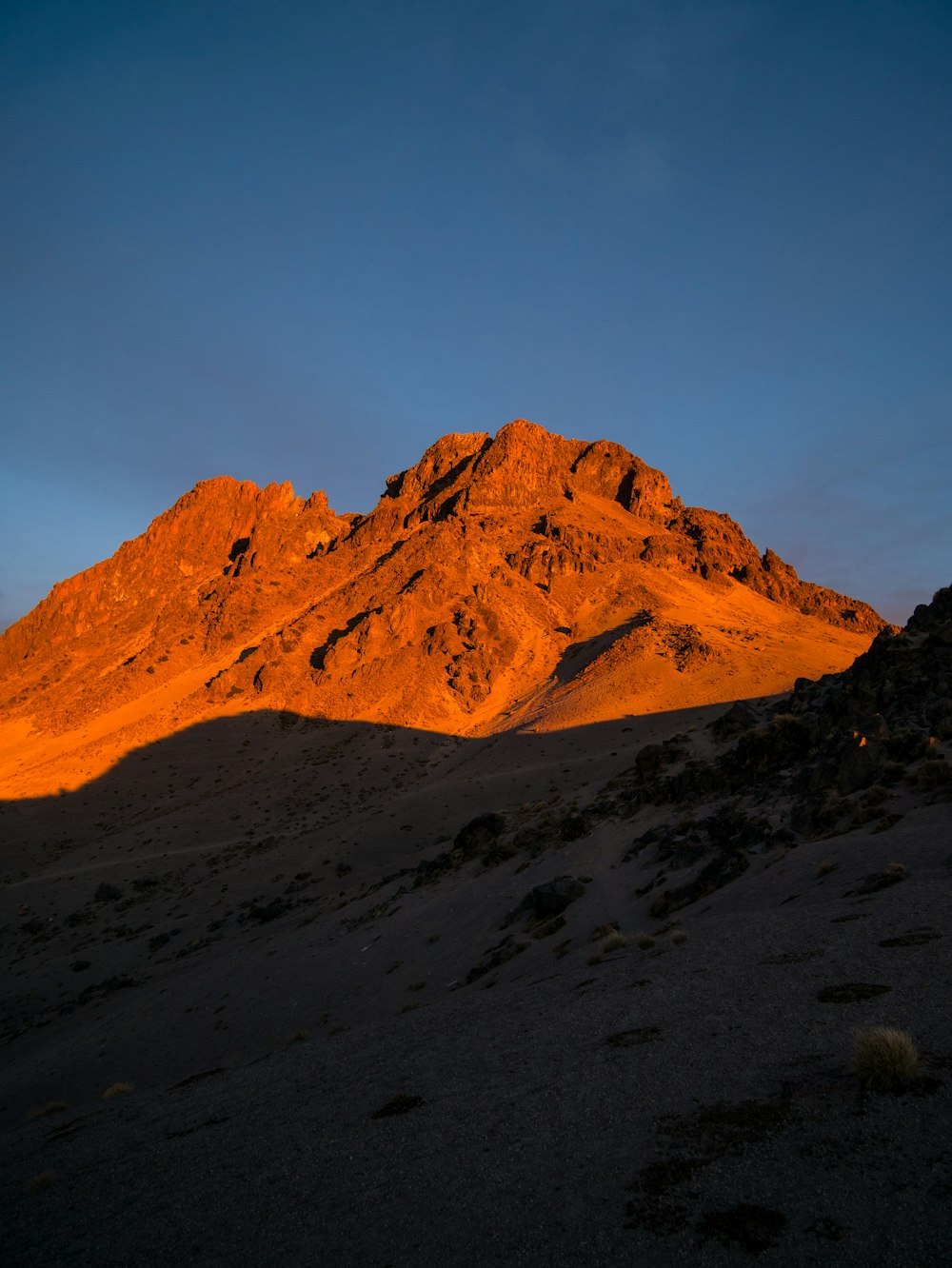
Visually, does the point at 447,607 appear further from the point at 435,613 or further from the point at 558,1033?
the point at 558,1033

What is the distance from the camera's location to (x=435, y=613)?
259 feet

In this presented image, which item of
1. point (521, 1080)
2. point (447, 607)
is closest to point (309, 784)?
point (447, 607)

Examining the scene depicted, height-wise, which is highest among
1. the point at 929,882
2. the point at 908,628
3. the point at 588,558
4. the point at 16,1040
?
the point at 588,558

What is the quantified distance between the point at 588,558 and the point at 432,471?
4308 centimetres

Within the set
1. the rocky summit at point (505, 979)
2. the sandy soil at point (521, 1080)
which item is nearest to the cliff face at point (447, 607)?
the rocky summit at point (505, 979)

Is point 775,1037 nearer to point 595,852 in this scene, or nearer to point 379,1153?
point 379,1153

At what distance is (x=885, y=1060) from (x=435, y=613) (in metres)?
74.1

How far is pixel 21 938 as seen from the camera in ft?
108

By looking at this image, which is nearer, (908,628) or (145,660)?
(908,628)

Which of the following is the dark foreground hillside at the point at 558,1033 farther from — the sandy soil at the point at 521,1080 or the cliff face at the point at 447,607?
the cliff face at the point at 447,607

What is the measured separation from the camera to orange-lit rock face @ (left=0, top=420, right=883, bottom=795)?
217ft

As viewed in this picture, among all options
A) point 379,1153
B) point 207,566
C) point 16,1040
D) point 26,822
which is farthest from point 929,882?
point 207,566

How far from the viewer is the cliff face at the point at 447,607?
67312mm

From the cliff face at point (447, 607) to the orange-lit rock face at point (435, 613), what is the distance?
334 millimetres
